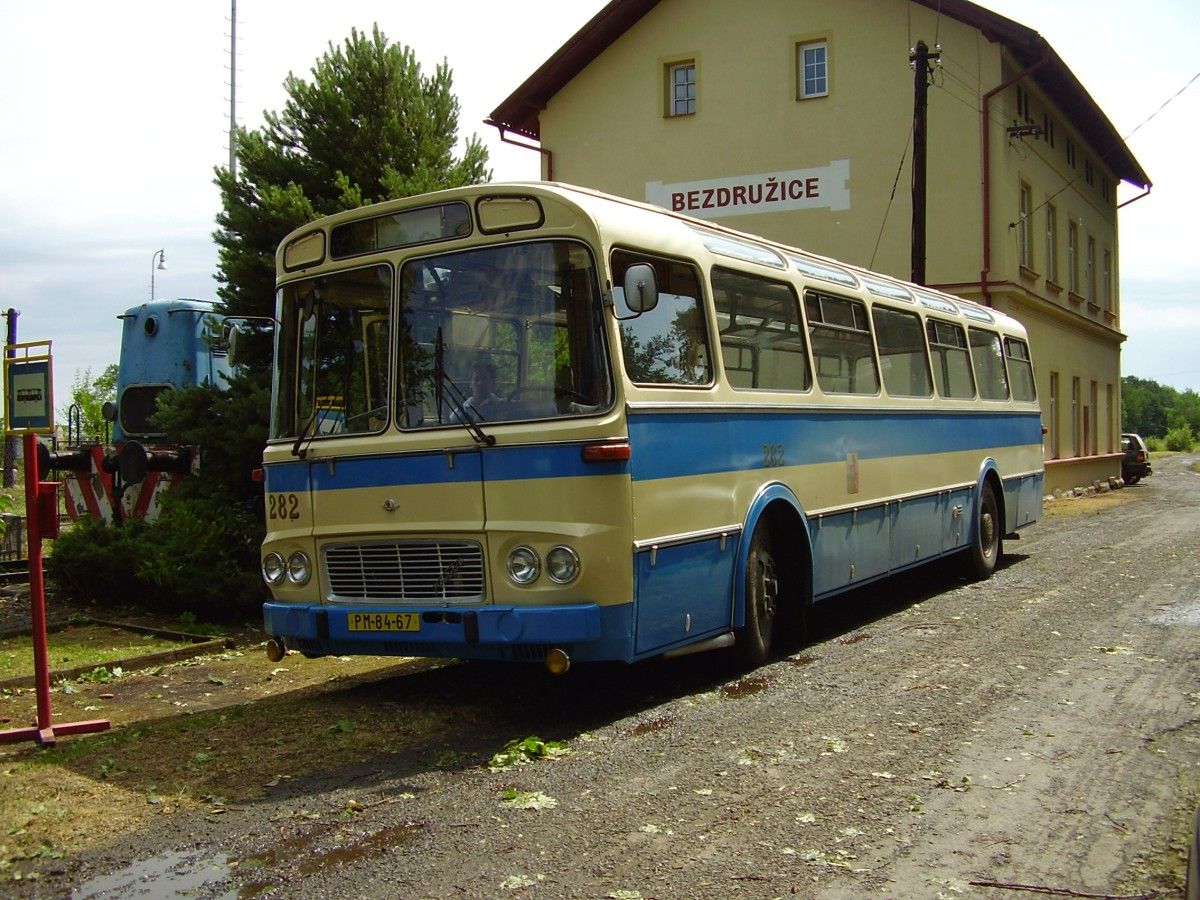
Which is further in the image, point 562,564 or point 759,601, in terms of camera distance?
point 759,601

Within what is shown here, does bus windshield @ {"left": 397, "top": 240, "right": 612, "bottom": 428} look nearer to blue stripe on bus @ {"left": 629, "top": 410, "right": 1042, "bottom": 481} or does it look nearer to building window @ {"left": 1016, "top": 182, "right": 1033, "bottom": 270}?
blue stripe on bus @ {"left": 629, "top": 410, "right": 1042, "bottom": 481}

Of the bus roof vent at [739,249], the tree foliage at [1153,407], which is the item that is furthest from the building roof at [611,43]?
the tree foliage at [1153,407]

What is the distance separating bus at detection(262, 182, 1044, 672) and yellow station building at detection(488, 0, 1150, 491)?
1586cm

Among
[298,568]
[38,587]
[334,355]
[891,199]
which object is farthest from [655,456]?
[891,199]

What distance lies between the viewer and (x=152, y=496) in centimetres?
1334

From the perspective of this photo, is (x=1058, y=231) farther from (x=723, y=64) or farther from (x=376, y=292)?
(x=376, y=292)

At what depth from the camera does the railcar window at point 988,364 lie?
14.1 meters

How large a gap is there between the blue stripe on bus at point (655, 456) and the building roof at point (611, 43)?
658 inches

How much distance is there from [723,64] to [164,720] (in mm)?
21742

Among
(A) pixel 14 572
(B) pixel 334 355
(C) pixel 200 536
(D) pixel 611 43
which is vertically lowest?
(A) pixel 14 572

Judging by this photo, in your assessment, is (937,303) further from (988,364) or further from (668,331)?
Answer: (668,331)

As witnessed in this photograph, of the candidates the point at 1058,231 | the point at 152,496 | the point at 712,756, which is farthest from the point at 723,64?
the point at 712,756

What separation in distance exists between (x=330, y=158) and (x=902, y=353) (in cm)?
580

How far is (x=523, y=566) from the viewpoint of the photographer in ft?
22.6
